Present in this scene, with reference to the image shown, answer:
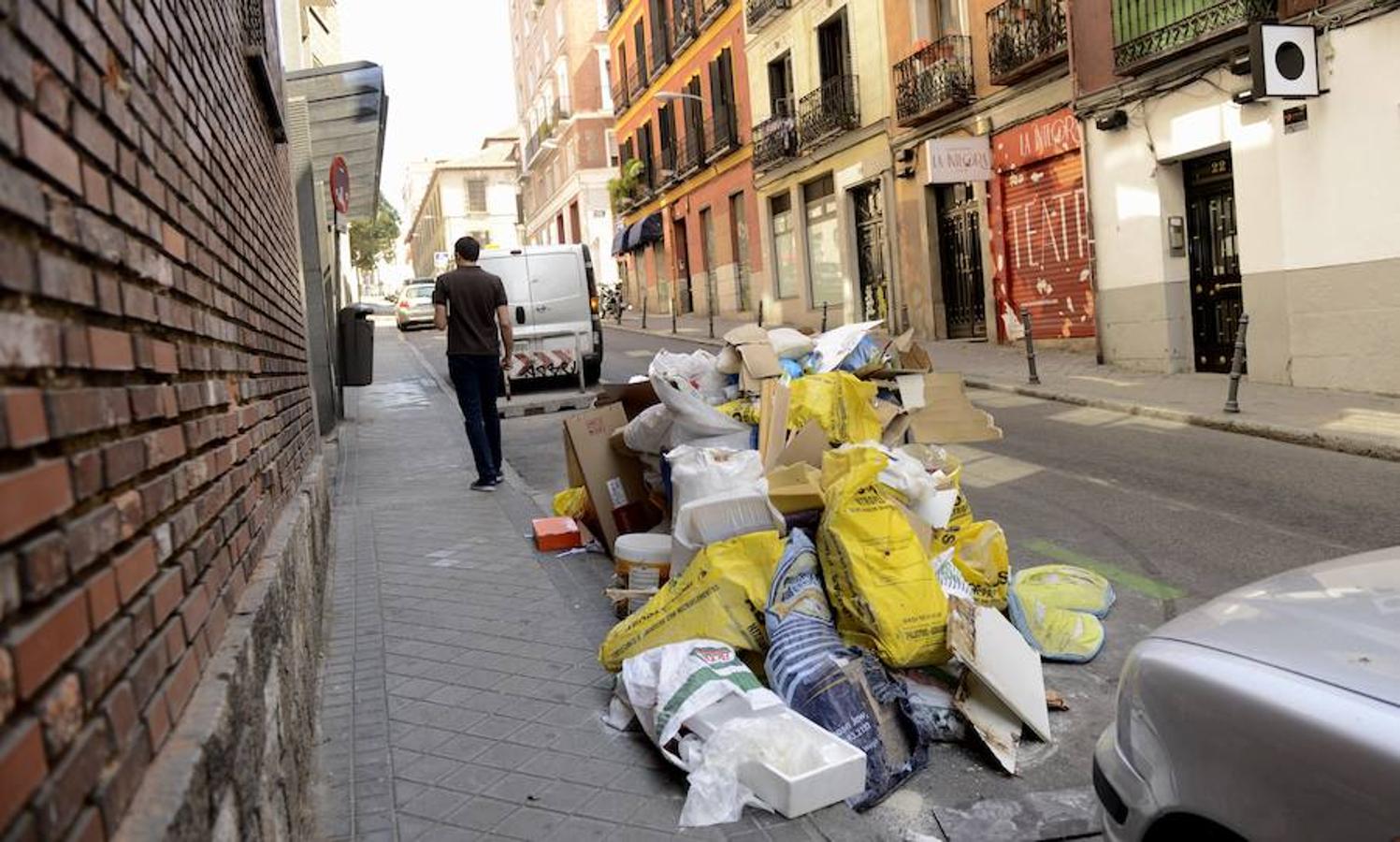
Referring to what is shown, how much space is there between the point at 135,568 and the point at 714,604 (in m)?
2.60

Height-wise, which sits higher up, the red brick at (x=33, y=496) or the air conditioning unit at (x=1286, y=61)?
the air conditioning unit at (x=1286, y=61)

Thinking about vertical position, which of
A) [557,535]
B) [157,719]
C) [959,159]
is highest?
[959,159]

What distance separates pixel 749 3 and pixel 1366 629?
86.7 ft

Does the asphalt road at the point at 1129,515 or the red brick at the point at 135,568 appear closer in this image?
the red brick at the point at 135,568

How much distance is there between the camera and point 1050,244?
1667 cm

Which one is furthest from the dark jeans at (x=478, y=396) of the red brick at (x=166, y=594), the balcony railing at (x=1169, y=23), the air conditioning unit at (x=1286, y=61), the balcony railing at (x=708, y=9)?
the balcony railing at (x=708, y=9)

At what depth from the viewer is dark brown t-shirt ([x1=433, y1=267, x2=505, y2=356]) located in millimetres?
7988

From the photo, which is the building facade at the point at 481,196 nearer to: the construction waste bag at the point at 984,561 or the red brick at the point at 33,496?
the construction waste bag at the point at 984,561

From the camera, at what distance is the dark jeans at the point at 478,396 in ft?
26.1

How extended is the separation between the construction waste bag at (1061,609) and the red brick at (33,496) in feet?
12.5

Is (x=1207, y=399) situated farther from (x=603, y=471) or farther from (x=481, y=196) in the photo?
(x=481, y=196)

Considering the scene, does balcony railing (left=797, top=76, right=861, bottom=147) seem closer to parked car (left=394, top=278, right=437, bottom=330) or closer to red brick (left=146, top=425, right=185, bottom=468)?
parked car (left=394, top=278, right=437, bottom=330)

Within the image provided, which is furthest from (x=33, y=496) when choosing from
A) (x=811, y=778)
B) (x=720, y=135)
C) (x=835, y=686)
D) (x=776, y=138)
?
(x=720, y=135)

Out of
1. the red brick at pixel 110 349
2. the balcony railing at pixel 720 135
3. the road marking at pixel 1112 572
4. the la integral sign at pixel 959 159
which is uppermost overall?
the balcony railing at pixel 720 135
